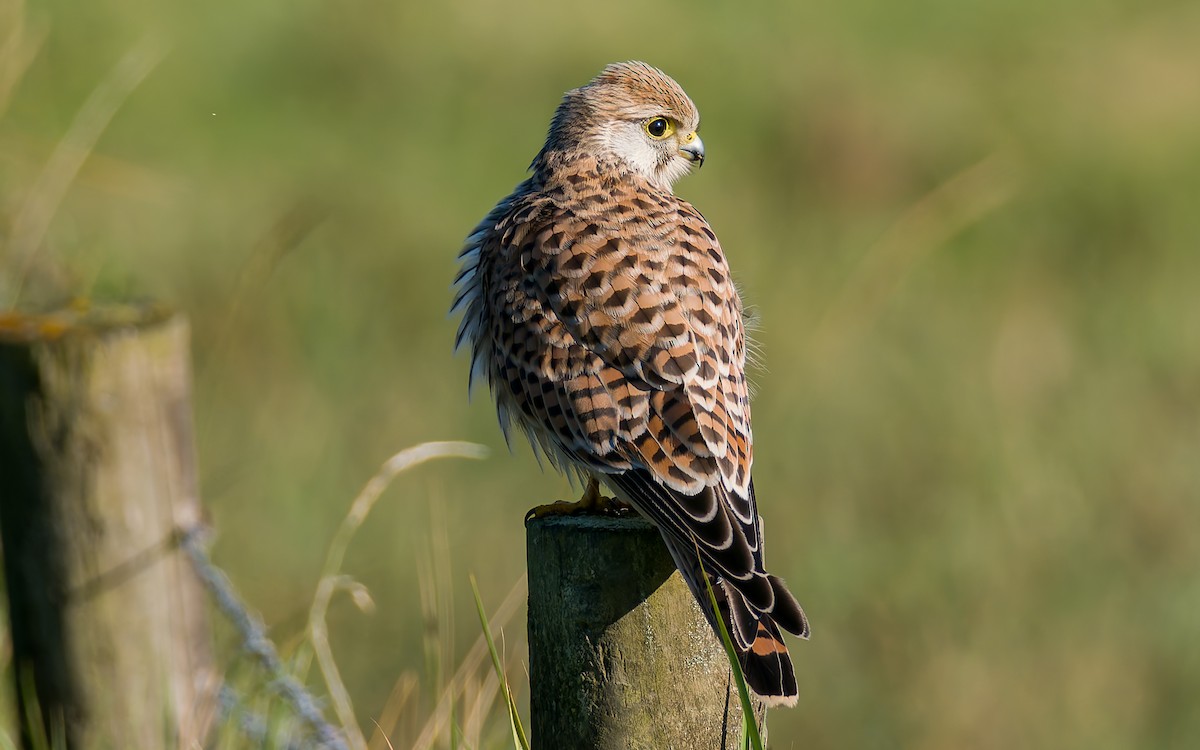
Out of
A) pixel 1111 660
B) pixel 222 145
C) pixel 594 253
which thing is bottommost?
pixel 1111 660

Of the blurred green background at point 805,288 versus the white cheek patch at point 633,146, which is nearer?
the white cheek patch at point 633,146

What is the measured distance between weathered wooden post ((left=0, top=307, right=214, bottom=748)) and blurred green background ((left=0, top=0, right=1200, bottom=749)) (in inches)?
21.1

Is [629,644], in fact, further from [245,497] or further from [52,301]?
[245,497]

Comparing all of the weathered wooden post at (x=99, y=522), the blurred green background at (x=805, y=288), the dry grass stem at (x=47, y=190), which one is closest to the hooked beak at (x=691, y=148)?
the blurred green background at (x=805, y=288)

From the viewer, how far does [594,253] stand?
306cm

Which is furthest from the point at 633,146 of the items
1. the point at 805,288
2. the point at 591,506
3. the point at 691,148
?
the point at 805,288

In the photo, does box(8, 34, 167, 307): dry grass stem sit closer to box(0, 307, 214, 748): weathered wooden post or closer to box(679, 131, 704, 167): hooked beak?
box(0, 307, 214, 748): weathered wooden post

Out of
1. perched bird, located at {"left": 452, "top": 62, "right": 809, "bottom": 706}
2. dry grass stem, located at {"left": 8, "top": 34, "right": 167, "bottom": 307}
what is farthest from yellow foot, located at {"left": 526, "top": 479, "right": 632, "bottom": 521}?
dry grass stem, located at {"left": 8, "top": 34, "right": 167, "bottom": 307}

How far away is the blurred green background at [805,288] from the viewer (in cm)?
508

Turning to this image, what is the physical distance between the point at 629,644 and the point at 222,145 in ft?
22.2

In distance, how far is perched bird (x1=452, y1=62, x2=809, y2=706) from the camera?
235 centimetres

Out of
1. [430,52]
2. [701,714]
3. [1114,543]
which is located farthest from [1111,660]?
[430,52]

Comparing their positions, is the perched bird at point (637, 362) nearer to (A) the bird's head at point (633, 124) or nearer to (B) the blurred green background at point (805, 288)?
(A) the bird's head at point (633, 124)

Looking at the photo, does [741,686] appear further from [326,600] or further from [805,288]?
[805,288]
